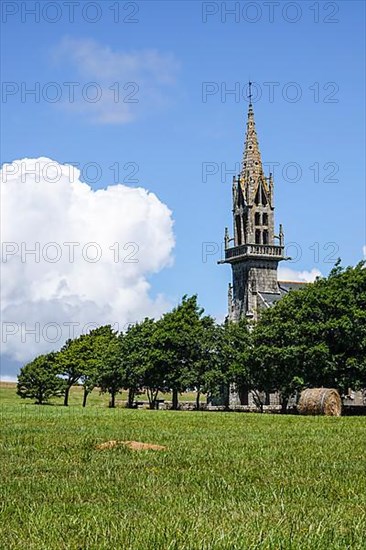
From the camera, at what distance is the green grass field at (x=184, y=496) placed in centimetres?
857

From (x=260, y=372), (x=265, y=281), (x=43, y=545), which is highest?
(x=265, y=281)

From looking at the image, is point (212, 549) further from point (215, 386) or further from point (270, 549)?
point (215, 386)

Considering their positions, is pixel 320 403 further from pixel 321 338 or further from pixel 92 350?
pixel 92 350

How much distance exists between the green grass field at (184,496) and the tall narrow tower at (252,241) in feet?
304

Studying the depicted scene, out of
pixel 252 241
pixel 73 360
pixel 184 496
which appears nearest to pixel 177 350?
pixel 73 360

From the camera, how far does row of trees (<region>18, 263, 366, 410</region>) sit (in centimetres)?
6381

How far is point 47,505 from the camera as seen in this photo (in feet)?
35.0

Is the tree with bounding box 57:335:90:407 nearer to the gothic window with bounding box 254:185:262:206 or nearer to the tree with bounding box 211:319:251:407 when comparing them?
the tree with bounding box 211:319:251:407

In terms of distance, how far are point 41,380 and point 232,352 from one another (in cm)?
3361

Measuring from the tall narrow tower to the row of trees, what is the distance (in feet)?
61.4

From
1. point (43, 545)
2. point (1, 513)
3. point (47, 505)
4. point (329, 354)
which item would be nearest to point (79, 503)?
point (47, 505)

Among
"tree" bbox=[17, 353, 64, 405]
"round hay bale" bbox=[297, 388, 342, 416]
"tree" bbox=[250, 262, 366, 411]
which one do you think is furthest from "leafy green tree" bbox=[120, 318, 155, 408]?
"round hay bale" bbox=[297, 388, 342, 416]

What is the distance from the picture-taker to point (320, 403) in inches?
1754

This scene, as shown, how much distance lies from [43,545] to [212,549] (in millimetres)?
1699
